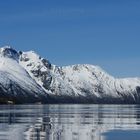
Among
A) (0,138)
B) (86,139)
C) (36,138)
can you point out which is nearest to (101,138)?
(86,139)

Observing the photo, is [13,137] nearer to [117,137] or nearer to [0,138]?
[0,138]

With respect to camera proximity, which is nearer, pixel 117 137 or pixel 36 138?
pixel 36 138

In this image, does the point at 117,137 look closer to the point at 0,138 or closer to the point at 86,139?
the point at 86,139

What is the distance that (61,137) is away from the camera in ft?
Answer: 173

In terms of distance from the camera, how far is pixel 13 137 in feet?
175

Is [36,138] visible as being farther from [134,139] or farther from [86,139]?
[134,139]

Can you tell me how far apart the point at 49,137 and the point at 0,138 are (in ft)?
14.9

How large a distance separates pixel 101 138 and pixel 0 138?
9.43 metres

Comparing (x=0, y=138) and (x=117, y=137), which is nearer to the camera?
(x=0, y=138)

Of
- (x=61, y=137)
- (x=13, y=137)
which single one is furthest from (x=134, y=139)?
(x=13, y=137)

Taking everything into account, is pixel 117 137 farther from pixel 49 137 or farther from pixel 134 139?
pixel 49 137

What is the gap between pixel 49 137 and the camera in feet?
172

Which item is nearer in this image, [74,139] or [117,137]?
[74,139]

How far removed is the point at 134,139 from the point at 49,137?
7955 millimetres
